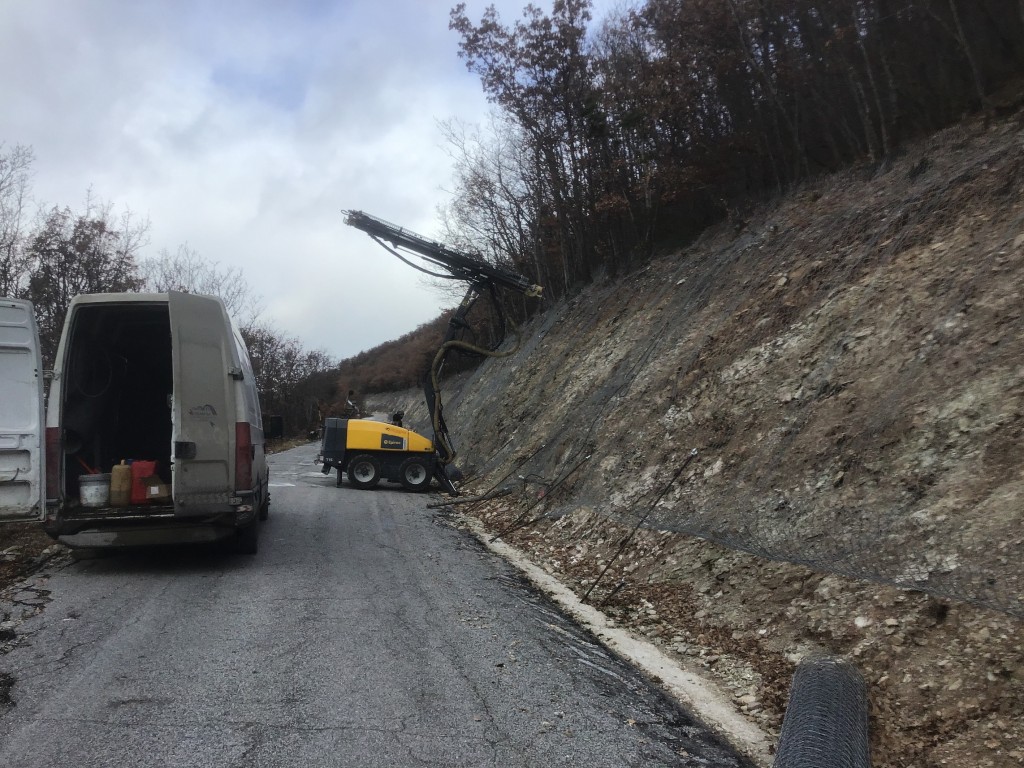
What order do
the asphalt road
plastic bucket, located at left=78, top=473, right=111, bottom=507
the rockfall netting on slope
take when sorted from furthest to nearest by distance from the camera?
1. plastic bucket, located at left=78, top=473, right=111, bottom=507
2. the rockfall netting on slope
3. the asphalt road

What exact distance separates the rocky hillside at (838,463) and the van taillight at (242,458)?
363 cm

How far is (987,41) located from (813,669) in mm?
11429

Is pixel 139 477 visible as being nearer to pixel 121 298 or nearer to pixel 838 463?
pixel 121 298

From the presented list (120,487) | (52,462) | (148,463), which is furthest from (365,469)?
(52,462)

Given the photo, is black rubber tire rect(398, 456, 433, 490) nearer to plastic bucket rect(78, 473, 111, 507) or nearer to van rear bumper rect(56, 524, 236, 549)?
van rear bumper rect(56, 524, 236, 549)

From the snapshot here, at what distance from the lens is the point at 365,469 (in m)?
17.1

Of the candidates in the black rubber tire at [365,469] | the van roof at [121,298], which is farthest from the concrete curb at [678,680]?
the black rubber tire at [365,469]

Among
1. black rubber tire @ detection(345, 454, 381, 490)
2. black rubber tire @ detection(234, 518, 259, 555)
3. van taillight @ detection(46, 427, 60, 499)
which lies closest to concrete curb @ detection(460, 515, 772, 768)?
black rubber tire @ detection(234, 518, 259, 555)

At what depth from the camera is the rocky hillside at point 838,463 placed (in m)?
4.40

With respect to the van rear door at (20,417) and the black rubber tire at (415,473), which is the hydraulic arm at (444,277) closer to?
the black rubber tire at (415,473)

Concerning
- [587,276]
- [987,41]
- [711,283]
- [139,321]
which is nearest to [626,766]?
[139,321]

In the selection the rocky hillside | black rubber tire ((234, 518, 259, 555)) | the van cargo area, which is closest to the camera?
the rocky hillside

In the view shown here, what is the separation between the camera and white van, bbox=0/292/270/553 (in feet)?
23.2

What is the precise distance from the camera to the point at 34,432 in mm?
7039
